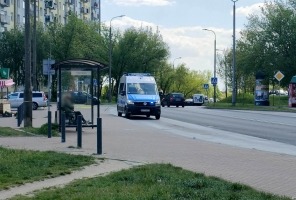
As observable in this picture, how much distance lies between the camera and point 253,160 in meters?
13.8

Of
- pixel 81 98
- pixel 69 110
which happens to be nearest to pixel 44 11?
pixel 81 98

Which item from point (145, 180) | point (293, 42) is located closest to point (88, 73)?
point (145, 180)

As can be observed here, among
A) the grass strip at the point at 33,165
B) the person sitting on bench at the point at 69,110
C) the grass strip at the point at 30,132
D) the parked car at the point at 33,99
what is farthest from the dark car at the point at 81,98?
the parked car at the point at 33,99

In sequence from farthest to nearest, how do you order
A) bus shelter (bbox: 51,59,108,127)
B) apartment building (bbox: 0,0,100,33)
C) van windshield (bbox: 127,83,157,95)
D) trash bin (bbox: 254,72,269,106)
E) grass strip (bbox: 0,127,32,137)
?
apartment building (bbox: 0,0,100,33)
trash bin (bbox: 254,72,269,106)
van windshield (bbox: 127,83,157,95)
bus shelter (bbox: 51,59,108,127)
grass strip (bbox: 0,127,32,137)

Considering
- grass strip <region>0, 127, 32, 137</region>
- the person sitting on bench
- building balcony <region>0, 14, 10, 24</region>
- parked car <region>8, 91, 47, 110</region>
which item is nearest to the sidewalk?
the person sitting on bench

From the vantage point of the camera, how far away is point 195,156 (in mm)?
14523

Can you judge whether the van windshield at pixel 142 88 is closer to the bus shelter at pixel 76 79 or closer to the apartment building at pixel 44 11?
the bus shelter at pixel 76 79

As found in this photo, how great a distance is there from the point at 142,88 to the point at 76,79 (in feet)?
46.6

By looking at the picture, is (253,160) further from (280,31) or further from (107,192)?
(280,31)

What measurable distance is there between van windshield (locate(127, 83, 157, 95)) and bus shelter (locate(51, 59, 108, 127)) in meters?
13.1

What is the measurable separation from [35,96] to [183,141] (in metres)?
35.5

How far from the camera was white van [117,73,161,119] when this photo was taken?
3522 centimetres

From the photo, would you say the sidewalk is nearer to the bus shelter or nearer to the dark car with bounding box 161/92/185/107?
the bus shelter

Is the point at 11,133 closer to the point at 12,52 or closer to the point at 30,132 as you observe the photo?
the point at 30,132
